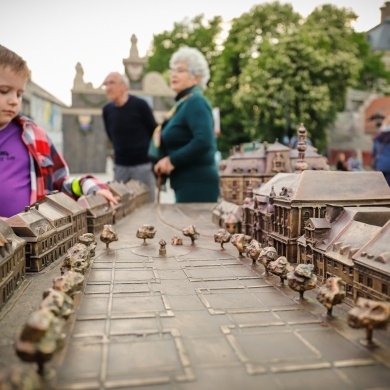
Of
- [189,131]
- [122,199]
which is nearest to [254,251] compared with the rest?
[122,199]

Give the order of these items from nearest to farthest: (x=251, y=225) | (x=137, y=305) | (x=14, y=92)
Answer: (x=137, y=305), (x=14, y=92), (x=251, y=225)

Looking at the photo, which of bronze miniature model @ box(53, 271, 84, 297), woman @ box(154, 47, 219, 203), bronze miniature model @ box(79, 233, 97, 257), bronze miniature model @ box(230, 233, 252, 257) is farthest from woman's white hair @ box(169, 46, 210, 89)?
bronze miniature model @ box(53, 271, 84, 297)

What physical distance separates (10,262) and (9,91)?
3087mm

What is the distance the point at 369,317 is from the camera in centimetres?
400

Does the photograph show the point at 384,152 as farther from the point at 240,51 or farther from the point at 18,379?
the point at 240,51

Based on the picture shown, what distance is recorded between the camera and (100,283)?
6090 millimetres

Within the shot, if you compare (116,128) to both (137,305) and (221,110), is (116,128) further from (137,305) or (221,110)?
(221,110)

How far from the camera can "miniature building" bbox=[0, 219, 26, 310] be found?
16.9 ft

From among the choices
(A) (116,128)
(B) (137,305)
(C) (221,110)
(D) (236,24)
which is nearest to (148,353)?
(B) (137,305)

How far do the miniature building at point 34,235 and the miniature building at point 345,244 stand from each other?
13.9ft

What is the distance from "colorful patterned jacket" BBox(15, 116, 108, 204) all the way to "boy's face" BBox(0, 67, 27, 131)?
0.78 m

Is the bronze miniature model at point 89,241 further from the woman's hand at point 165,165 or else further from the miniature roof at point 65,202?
the woman's hand at point 165,165

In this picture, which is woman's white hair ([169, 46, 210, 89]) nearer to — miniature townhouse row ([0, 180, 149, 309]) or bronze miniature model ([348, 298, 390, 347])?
miniature townhouse row ([0, 180, 149, 309])

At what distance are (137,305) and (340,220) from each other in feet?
11.1
